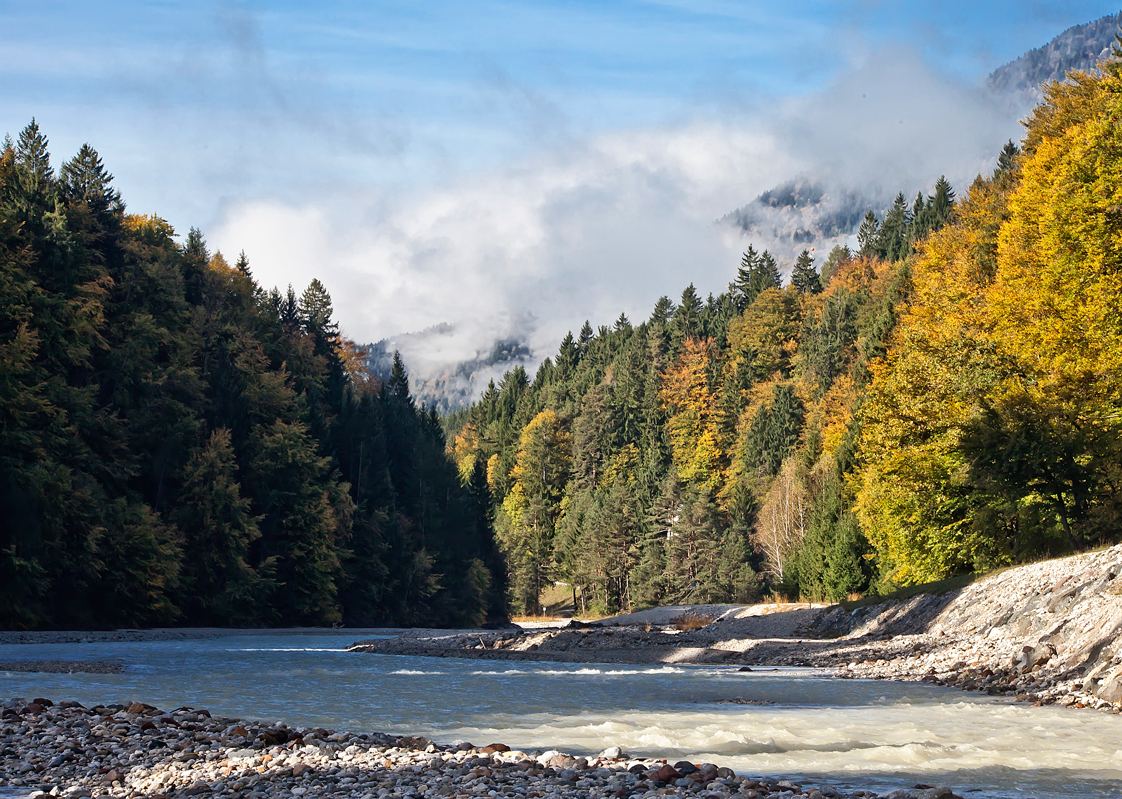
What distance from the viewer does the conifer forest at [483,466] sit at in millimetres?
29766

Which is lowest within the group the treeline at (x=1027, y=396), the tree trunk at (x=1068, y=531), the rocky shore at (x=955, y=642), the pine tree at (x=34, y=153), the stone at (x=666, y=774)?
the rocky shore at (x=955, y=642)

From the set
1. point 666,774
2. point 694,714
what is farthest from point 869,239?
point 666,774

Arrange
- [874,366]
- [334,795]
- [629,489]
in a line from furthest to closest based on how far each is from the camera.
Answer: [629,489], [874,366], [334,795]

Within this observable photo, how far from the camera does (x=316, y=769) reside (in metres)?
9.30

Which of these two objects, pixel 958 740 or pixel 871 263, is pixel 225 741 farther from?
pixel 871 263

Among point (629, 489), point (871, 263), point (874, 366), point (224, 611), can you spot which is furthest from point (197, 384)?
point (871, 263)

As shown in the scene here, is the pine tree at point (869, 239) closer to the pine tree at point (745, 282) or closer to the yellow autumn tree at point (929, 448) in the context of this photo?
the pine tree at point (745, 282)

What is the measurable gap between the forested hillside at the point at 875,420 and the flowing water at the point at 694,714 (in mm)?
12054

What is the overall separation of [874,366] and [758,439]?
41.9 metres

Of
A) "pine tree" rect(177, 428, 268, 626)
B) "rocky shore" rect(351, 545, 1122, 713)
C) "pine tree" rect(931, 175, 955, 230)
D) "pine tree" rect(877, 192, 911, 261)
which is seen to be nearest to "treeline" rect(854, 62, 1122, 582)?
"rocky shore" rect(351, 545, 1122, 713)

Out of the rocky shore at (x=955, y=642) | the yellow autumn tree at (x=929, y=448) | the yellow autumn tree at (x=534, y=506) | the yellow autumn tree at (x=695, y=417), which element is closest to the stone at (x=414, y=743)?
the rocky shore at (x=955, y=642)

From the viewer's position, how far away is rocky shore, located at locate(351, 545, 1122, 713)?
1681 centimetres

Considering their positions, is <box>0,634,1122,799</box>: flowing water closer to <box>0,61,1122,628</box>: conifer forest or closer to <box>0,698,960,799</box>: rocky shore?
<box>0,698,960,799</box>: rocky shore

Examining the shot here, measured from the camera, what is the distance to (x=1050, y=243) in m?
31.1
